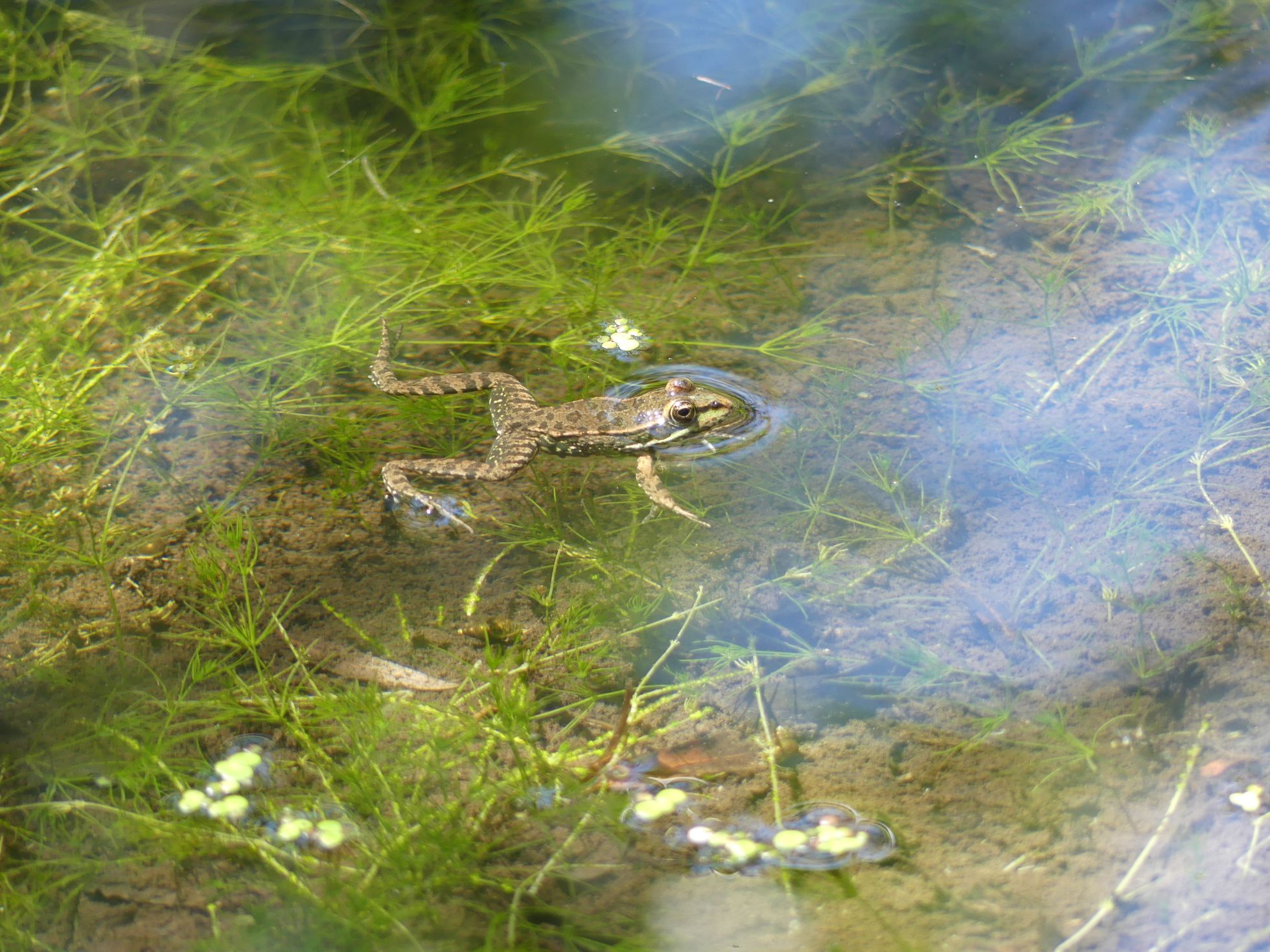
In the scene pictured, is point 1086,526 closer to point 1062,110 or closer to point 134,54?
point 1062,110

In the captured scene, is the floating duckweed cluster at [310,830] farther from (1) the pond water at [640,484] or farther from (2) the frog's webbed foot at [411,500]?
(2) the frog's webbed foot at [411,500]

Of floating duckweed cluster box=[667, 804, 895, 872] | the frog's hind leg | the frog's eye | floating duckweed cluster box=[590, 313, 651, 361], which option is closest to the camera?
floating duckweed cluster box=[667, 804, 895, 872]

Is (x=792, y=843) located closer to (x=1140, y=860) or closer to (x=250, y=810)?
(x=1140, y=860)

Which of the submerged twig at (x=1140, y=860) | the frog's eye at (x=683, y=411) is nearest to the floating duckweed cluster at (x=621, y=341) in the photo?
the frog's eye at (x=683, y=411)

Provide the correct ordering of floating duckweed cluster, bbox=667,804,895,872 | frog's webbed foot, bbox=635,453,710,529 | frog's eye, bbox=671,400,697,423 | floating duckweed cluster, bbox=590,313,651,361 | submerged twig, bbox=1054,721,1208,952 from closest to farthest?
submerged twig, bbox=1054,721,1208,952 < floating duckweed cluster, bbox=667,804,895,872 < frog's webbed foot, bbox=635,453,710,529 < frog's eye, bbox=671,400,697,423 < floating duckweed cluster, bbox=590,313,651,361

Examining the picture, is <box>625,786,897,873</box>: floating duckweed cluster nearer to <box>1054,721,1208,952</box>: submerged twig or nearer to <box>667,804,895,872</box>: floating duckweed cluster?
<box>667,804,895,872</box>: floating duckweed cluster

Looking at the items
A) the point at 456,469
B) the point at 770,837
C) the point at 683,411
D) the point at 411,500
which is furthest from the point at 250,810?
the point at 683,411

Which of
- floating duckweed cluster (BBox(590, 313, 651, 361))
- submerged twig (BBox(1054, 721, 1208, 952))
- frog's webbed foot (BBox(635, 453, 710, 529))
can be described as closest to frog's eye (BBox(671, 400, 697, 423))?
frog's webbed foot (BBox(635, 453, 710, 529))

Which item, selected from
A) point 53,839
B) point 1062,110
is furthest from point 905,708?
point 1062,110
